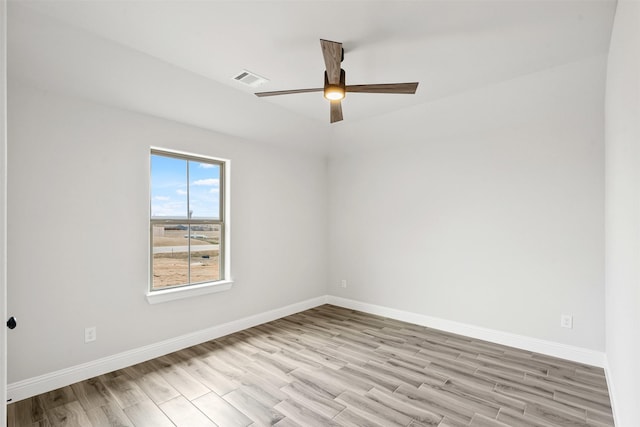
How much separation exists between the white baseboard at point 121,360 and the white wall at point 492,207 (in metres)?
1.80

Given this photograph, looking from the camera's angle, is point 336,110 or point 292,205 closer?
point 336,110

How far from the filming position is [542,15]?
224 cm

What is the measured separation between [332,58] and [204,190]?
2468mm

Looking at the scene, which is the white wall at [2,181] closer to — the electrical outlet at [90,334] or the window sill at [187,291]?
the electrical outlet at [90,334]

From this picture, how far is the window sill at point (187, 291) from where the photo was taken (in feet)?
11.2

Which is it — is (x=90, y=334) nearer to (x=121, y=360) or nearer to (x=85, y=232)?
(x=121, y=360)

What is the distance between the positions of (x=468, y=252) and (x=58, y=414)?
4.19 metres

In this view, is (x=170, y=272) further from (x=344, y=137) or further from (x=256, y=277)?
(x=344, y=137)

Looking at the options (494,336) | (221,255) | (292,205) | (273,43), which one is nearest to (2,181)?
(273,43)

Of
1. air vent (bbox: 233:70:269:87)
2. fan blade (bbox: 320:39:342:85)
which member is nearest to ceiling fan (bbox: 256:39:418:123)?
fan blade (bbox: 320:39:342:85)

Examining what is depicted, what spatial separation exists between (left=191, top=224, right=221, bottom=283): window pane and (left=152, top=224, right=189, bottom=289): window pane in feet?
0.30

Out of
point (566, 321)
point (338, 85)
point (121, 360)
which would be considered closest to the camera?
point (338, 85)

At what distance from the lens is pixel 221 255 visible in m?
4.21

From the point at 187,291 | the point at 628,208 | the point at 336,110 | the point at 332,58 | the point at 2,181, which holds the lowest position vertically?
the point at 187,291
